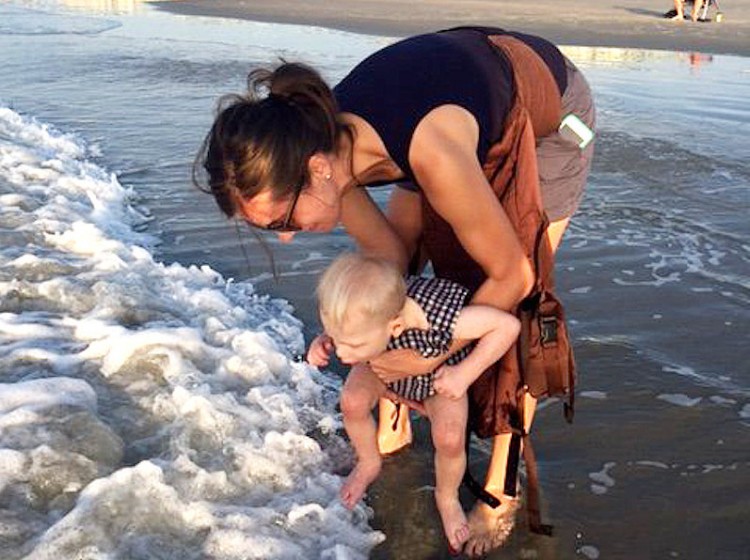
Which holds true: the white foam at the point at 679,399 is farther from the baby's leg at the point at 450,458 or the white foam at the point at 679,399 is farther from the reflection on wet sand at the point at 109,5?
the reflection on wet sand at the point at 109,5

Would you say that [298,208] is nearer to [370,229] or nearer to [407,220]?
[370,229]

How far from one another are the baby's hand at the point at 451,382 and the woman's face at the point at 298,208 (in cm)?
60

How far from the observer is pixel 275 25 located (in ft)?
62.5

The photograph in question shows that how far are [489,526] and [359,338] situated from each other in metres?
0.76

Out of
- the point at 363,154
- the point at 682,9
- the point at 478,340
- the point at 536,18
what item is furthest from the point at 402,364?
the point at 682,9

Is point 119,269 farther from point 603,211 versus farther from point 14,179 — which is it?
point 603,211

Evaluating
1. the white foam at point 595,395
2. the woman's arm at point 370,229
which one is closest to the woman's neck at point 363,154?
the woman's arm at point 370,229

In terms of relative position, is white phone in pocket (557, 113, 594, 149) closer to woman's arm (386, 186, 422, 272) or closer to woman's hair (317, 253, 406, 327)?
woman's arm (386, 186, 422, 272)

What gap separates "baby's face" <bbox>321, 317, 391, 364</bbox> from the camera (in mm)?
2479

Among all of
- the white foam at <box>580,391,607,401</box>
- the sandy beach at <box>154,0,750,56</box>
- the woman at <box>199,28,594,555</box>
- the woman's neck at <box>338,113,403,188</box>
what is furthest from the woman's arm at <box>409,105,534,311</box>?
the sandy beach at <box>154,0,750,56</box>

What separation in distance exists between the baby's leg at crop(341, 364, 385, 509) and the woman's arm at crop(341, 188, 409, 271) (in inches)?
14.6

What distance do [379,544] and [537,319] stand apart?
2.73 ft

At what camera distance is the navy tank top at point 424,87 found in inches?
86.2

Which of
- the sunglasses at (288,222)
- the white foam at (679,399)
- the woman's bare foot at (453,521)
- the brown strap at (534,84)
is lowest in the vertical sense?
the woman's bare foot at (453,521)
